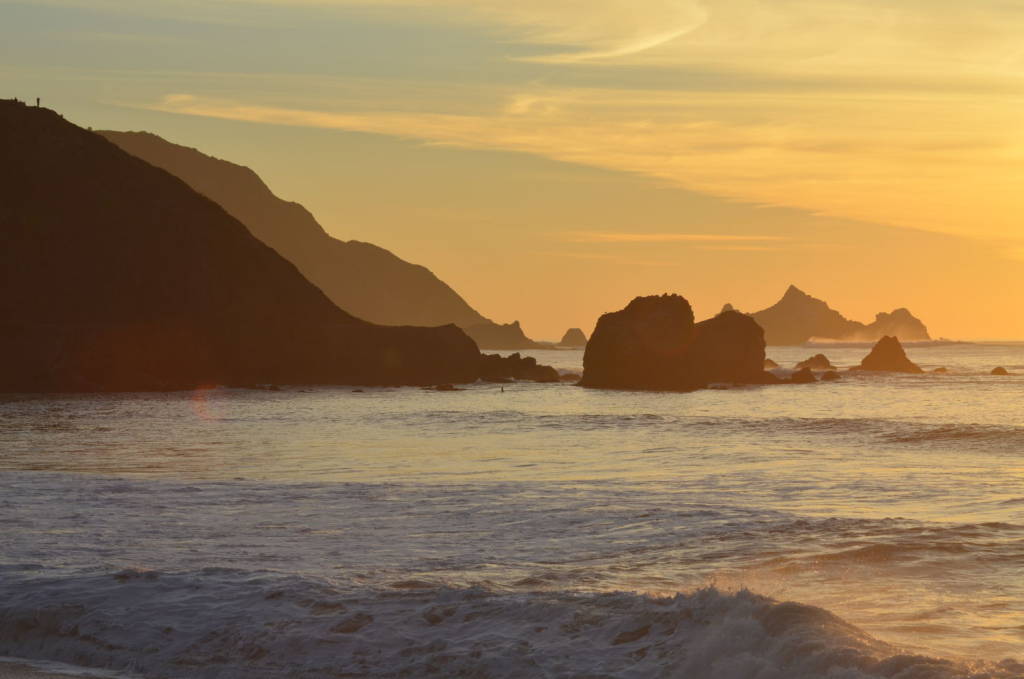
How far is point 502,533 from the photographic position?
671 inches

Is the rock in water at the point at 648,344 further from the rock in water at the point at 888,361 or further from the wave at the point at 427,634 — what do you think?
the wave at the point at 427,634

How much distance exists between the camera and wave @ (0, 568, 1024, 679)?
32.4 feet

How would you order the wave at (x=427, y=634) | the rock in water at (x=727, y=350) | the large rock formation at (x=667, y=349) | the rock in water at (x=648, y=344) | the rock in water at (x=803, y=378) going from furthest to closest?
the rock in water at (x=803, y=378)
the rock in water at (x=727, y=350)
the large rock formation at (x=667, y=349)
the rock in water at (x=648, y=344)
the wave at (x=427, y=634)

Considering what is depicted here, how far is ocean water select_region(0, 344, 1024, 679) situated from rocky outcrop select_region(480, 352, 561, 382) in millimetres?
76485

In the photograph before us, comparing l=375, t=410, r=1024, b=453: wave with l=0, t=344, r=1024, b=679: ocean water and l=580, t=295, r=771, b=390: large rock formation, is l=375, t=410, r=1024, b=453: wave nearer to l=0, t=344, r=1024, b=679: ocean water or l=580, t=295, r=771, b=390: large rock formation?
l=0, t=344, r=1024, b=679: ocean water

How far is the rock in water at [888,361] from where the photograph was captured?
398ft

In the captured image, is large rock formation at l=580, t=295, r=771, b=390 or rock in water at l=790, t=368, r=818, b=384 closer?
large rock formation at l=580, t=295, r=771, b=390

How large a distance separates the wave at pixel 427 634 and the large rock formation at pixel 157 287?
80.2 m

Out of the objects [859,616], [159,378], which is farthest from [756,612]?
[159,378]

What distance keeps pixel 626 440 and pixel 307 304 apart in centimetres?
8304

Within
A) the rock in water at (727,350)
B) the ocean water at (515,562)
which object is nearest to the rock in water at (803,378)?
the rock in water at (727,350)

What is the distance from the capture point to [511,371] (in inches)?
4469

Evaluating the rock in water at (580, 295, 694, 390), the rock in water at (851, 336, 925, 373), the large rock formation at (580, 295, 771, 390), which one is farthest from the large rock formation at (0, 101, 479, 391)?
the rock in water at (851, 336, 925, 373)

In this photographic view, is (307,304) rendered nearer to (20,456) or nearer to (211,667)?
(20,456)
